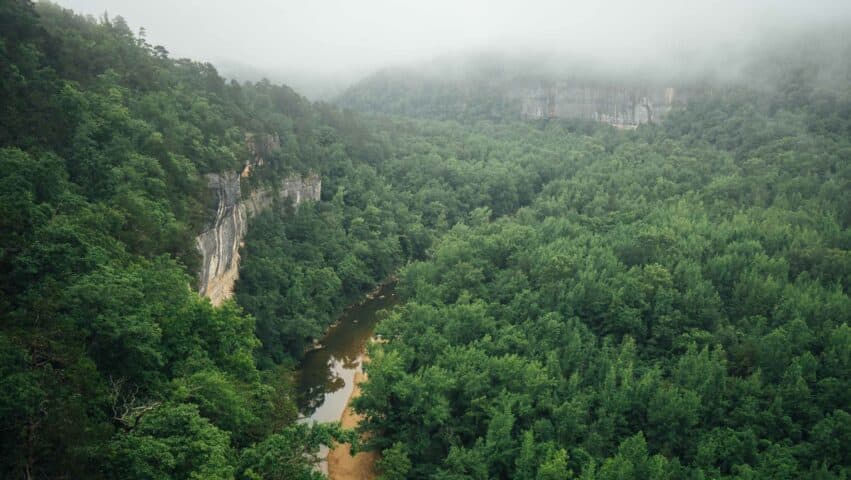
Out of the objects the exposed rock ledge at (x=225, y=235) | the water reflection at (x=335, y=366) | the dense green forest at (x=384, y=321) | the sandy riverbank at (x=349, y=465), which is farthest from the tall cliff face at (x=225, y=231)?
the sandy riverbank at (x=349, y=465)

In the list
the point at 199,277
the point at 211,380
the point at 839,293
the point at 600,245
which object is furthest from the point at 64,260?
the point at 839,293

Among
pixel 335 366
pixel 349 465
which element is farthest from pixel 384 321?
pixel 349 465

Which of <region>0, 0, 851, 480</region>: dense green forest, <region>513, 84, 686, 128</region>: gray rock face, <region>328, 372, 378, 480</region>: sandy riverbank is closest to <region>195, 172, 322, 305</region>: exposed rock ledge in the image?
<region>0, 0, 851, 480</region>: dense green forest

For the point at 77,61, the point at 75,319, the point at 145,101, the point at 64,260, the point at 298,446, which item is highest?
the point at 77,61

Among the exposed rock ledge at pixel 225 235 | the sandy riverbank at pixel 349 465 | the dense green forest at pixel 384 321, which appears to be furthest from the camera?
the exposed rock ledge at pixel 225 235

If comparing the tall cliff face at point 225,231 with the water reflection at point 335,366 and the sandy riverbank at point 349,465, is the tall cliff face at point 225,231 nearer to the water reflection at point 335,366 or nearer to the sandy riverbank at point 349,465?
the water reflection at point 335,366

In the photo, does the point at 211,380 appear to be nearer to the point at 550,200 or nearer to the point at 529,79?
the point at 550,200
